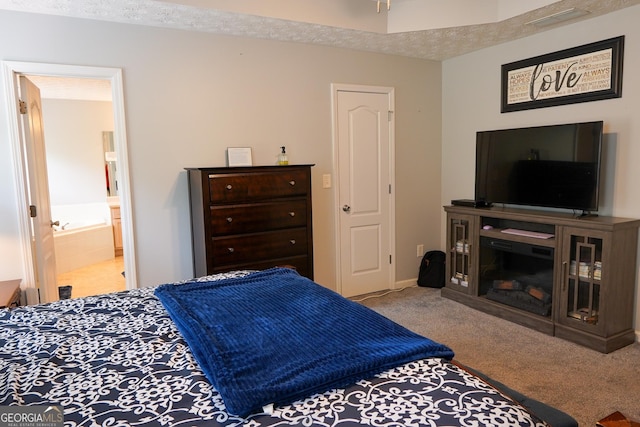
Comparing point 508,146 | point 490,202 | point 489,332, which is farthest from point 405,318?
point 508,146

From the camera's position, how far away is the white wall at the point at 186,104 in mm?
3107

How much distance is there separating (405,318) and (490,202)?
1.34 metres

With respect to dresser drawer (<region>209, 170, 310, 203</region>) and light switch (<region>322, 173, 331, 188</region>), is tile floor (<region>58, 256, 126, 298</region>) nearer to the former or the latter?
dresser drawer (<region>209, 170, 310, 203</region>)

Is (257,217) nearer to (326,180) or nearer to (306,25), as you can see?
(326,180)

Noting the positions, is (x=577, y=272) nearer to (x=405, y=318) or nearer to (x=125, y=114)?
(x=405, y=318)

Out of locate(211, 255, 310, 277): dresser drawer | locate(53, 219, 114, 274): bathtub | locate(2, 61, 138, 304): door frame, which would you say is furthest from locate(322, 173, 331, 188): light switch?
locate(53, 219, 114, 274): bathtub

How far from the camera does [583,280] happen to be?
316 cm

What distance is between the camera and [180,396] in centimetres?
119

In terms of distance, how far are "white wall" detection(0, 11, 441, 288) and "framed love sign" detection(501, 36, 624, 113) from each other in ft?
3.60

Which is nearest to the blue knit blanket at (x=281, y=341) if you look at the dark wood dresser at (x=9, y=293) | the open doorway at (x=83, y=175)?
the dark wood dresser at (x=9, y=293)

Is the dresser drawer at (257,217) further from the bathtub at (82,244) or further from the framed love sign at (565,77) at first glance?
the bathtub at (82,244)

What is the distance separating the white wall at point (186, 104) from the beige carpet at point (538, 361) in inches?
46.8

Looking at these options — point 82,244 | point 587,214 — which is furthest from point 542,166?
point 82,244

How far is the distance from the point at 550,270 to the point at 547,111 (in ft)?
4.58
